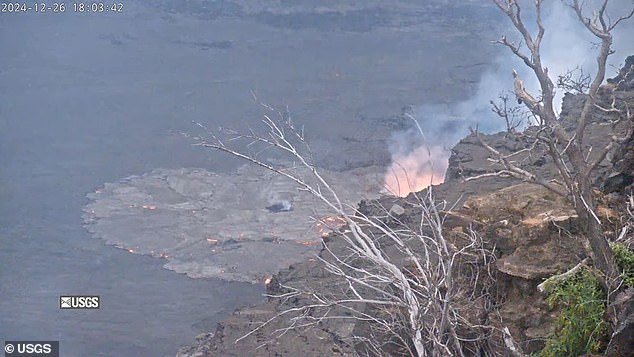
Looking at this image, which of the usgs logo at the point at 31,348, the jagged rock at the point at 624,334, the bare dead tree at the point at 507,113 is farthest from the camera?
the usgs logo at the point at 31,348

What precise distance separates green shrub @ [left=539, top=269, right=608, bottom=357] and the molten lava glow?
15.6 m

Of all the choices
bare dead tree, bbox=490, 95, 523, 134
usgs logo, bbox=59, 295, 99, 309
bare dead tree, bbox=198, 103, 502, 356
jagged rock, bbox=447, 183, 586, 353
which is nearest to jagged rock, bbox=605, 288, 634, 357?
bare dead tree, bbox=198, 103, 502, 356

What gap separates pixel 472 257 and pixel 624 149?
236cm

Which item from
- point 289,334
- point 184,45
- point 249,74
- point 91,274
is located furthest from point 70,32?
point 289,334

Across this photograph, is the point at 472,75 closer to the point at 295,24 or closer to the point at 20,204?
the point at 295,24

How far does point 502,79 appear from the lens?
45.5 metres

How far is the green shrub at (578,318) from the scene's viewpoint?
317 inches

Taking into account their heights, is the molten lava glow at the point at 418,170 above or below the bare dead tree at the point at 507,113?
below

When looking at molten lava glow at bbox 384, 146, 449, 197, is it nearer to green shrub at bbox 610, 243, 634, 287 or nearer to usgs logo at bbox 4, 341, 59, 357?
usgs logo at bbox 4, 341, 59, 357

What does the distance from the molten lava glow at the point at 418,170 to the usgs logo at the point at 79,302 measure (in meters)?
8.39

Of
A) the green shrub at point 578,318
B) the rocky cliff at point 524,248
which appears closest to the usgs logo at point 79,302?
the rocky cliff at point 524,248

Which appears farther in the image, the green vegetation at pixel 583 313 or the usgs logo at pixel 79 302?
the usgs logo at pixel 79 302

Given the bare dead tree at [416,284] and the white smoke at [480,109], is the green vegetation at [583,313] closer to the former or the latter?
the bare dead tree at [416,284]

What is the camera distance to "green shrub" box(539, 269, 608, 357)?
8.05m
